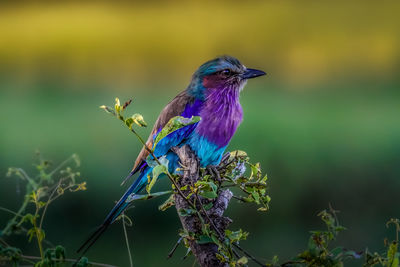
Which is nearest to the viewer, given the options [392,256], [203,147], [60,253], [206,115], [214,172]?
[392,256]

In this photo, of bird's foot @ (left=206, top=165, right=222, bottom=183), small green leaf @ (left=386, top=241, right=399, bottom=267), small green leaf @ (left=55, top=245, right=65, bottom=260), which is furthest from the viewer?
bird's foot @ (left=206, top=165, right=222, bottom=183)

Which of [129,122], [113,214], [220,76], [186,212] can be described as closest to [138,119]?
[129,122]

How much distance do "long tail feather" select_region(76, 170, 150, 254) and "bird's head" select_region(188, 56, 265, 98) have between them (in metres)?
0.50

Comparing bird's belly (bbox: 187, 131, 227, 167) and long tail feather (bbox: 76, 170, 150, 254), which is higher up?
bird's belly (bbox: 187, 131, 227, 167)

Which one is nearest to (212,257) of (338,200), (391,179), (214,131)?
(214,131)

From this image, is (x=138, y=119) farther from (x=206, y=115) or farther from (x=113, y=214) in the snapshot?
(x=206, y=115)

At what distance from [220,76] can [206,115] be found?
28 centimetres

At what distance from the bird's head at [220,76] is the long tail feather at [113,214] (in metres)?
0.50

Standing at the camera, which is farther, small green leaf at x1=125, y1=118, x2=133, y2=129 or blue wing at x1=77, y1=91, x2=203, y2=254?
blue wing at x1=77, y1=91, x2=203, y2=254

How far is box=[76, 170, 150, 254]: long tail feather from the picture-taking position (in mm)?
1701

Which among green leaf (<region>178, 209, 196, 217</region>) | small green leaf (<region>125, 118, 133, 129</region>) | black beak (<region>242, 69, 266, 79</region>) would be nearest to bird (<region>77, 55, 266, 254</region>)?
black beak (<region>242, 69, 266, 79</region>)

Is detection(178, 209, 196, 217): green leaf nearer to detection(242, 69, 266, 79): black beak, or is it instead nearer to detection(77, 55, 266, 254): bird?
detection(77, 55, 266, 254): bird

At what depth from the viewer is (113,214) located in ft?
6.79

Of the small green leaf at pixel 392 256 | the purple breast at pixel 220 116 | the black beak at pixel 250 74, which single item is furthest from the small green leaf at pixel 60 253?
the black beak at pixel 250 74
